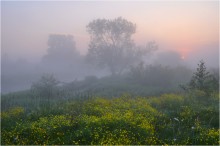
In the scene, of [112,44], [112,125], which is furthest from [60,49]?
[112,125]

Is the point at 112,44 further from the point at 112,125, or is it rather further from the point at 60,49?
the point at 112,125

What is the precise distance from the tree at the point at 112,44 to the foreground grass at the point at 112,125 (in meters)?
38.3

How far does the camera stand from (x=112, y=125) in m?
13.9

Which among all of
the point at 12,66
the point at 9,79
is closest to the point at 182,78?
the point at 9,79

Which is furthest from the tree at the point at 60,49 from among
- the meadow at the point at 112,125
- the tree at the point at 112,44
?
the meadow at the point at 112,125

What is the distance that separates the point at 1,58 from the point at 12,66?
6074mm

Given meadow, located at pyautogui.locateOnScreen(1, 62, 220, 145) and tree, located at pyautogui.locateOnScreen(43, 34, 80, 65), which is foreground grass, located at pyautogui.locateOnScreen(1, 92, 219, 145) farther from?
tree, located at pyautogui.locateOnScreen(43, 34, 80, 65)

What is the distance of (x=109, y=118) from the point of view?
14.5 metres

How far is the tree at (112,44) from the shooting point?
181 ft

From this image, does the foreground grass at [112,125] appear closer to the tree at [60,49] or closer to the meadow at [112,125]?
the meadow at [112,125]

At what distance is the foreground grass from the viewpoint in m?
12.8

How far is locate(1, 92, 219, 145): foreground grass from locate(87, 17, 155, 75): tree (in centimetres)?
3825

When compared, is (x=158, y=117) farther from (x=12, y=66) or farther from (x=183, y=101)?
(x=12, y=66)

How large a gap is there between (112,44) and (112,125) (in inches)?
1716
